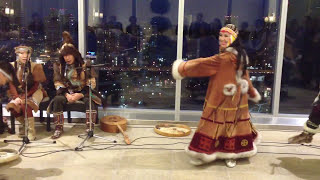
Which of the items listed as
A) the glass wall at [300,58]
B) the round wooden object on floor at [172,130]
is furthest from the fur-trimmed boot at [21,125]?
the glass wall at [300,58]

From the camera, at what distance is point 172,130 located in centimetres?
408

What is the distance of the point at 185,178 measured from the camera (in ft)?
9.41

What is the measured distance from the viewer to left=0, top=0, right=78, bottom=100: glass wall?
4.64 meters

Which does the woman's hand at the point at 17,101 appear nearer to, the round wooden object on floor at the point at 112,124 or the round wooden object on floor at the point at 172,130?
the round wooden object on floor at the point at 112,124

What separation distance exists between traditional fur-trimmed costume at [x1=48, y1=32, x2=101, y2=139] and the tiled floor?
280mm

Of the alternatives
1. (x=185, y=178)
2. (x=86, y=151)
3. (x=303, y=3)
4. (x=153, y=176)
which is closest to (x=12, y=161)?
(x=86, y=151)

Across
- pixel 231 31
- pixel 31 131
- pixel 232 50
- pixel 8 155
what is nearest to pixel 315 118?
pixel 232 50

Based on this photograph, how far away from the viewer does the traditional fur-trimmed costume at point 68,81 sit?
12.6ft

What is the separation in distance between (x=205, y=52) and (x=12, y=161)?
2.85 meters

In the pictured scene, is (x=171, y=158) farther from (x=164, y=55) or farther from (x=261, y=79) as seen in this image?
(x=261, y=79)

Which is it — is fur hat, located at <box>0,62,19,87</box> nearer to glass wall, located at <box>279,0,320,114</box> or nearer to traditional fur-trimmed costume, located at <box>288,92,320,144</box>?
traditional fur-trimmed costume, located at <box>288,92,320,144</box>

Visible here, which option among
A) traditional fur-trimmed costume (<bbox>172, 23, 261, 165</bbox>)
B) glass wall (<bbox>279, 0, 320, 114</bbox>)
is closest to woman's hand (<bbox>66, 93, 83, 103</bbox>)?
traditional fur-trimmed costume (<bbox>172, 23, 261, 165</bbox>)

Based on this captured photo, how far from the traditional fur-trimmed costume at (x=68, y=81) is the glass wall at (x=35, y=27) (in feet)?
2.51

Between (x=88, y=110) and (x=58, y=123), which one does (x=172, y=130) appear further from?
(x=58, y=123)
